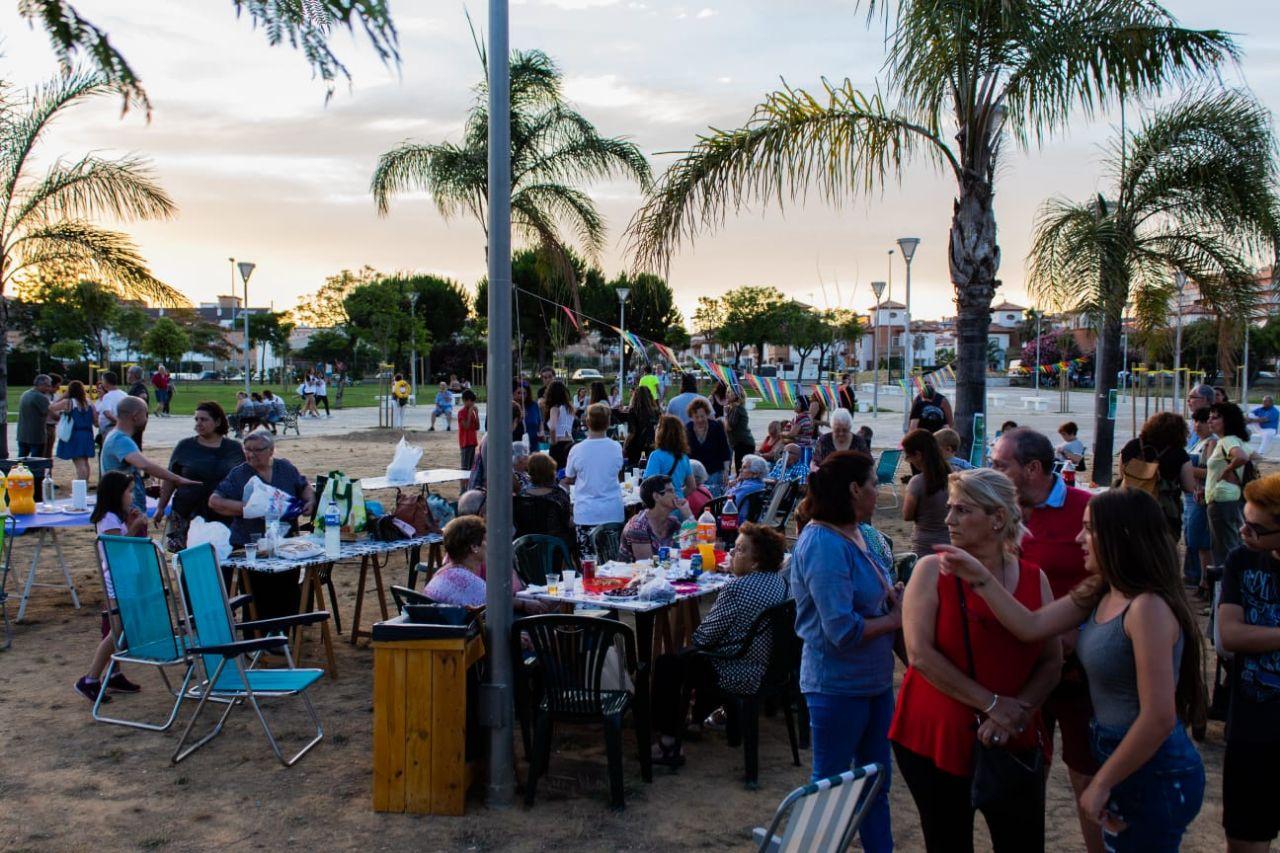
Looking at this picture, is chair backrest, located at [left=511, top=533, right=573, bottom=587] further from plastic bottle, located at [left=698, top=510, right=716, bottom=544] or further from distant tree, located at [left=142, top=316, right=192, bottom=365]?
distant tree, located at [left=142, top=316, right=192, bottom=365]

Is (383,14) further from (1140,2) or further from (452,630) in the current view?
(1140,2)

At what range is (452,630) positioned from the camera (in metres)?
4.44

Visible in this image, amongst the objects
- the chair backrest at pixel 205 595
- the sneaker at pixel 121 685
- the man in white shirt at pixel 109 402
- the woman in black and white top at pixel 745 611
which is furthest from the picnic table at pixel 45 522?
the man in white shirt at pixel 109 402

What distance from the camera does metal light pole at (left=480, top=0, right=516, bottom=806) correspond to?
14.2 feet

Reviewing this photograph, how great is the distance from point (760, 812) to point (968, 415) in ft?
Result: 20.5

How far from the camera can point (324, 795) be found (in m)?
4.71

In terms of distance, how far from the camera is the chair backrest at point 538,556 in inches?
261

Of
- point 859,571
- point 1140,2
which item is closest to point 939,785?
point 859,571

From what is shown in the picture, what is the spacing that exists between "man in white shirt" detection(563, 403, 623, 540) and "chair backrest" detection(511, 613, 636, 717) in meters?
3.05

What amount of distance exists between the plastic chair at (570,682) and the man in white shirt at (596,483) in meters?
3.00

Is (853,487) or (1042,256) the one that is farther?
(1042,256)

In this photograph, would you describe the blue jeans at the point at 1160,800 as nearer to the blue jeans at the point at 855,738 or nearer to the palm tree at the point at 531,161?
the blue jeans at the point at 855,738

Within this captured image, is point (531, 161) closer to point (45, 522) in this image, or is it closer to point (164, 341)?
point (45, 522)

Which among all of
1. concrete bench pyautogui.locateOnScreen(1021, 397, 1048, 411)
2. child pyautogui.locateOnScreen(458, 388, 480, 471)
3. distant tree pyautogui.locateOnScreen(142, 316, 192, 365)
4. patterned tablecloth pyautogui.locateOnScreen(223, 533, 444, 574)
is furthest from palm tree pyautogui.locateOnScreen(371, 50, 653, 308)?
distant tree pyautogui.locateOnScreen(142, 316, 192, 365)
